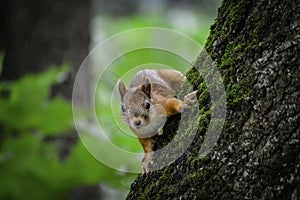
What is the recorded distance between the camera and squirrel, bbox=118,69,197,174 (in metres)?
1.80

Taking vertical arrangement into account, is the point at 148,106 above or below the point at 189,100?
above

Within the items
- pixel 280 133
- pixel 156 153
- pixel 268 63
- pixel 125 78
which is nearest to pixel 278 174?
pixel 280 133

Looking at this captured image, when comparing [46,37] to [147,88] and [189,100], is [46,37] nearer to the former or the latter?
[147,88]

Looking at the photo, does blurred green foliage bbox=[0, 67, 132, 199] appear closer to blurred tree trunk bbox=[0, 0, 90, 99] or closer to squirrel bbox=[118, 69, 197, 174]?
squirrel bbox=[118, 69, 197, 174]

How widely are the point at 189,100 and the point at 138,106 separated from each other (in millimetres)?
236

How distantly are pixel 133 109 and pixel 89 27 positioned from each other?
141 inches

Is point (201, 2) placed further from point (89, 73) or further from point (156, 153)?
point (156, 153)

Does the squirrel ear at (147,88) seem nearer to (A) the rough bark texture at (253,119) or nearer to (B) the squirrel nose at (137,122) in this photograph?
(B) the squirrel nose at (137,122)

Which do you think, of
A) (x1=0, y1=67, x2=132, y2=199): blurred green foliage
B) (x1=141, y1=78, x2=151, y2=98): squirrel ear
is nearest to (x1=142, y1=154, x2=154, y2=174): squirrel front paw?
(x1=141, y1=78, x2=151, y2=98): squirrel ear

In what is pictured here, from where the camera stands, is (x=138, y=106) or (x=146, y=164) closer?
(x=146, y=164)

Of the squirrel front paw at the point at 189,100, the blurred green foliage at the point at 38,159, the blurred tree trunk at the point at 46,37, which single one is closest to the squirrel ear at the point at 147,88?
the squirrel front paw at the point at 189,100

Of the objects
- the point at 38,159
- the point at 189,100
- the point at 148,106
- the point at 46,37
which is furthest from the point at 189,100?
the point at 46,37

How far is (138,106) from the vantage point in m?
1.90

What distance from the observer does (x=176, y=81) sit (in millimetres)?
2051
